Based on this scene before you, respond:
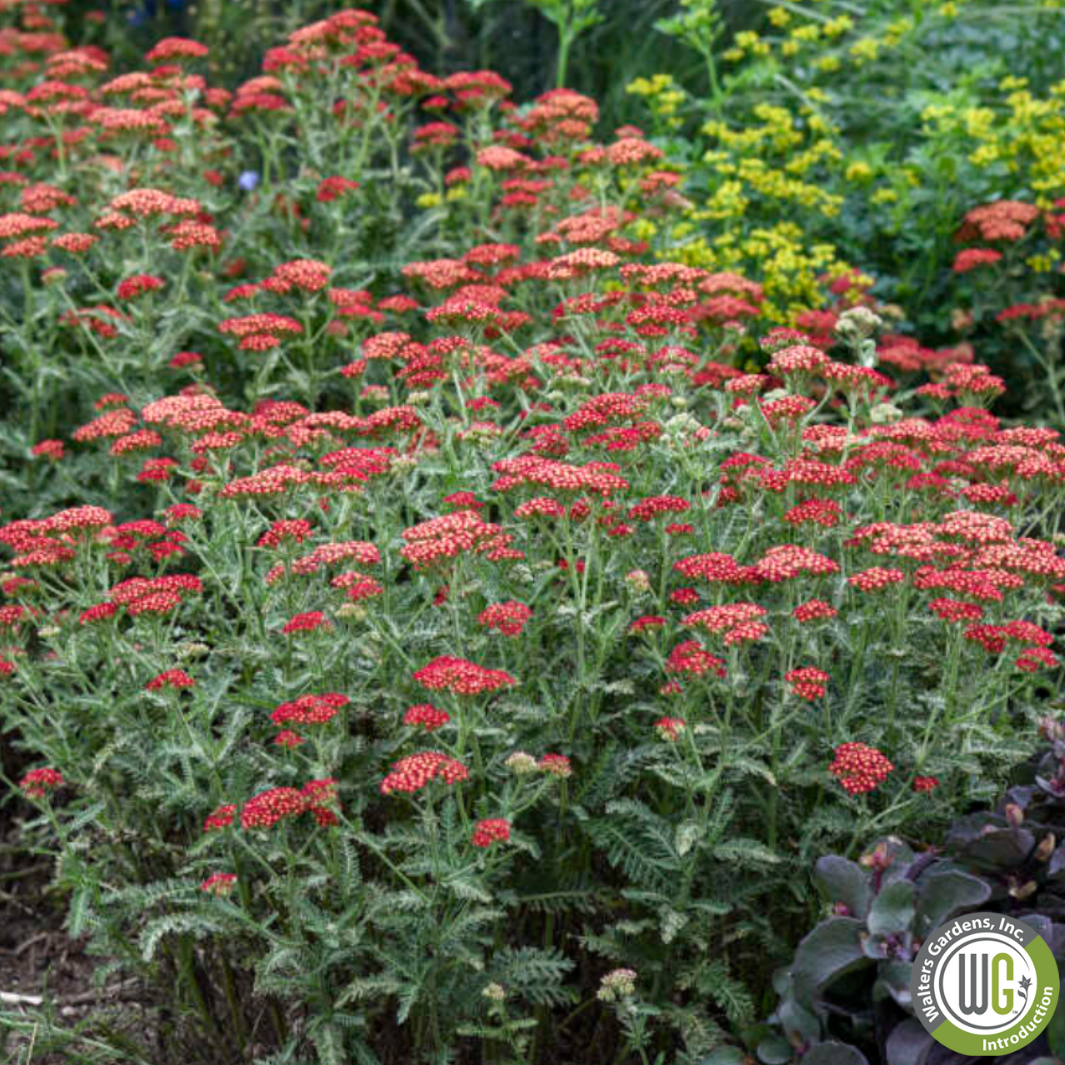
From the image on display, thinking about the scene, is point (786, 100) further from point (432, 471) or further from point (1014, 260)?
point (432, 471)

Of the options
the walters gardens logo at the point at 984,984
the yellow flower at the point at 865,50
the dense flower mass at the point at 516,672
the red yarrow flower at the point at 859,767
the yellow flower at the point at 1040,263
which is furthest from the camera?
the yellow flower at the point at 865,50

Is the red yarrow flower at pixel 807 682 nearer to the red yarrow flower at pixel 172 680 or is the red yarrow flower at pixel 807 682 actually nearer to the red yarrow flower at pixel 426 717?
the red yarrow flower at pixel 426 717

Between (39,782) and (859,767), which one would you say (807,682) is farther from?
(39,782)

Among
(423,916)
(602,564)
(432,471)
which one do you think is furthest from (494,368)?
(423,916)

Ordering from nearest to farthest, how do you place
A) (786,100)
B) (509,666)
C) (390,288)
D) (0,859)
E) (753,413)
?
(509,666)
(753,413)
(0,859)
(390,288)
(786,100)

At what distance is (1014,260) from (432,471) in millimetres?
3123

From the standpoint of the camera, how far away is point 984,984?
2457 mm

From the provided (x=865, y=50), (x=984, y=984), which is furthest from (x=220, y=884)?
(x=865, y=50)

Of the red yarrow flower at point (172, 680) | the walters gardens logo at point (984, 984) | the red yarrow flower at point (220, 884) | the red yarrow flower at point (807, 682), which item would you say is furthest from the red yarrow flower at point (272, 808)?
the walters gardens logo at point (984, 984)

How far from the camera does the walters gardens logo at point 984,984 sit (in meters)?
2.39

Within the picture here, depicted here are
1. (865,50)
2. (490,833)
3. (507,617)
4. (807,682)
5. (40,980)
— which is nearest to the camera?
(490,833)

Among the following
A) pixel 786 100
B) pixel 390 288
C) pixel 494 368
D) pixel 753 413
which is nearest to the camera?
pixel 753 413

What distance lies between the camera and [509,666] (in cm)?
315

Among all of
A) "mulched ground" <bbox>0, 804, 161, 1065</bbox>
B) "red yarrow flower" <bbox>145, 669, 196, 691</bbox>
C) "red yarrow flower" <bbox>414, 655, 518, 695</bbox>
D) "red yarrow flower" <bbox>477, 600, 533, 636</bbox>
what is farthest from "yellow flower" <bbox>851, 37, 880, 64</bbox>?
"mulched ground" <bbox>0, 804, 161, 1065</bbox>
